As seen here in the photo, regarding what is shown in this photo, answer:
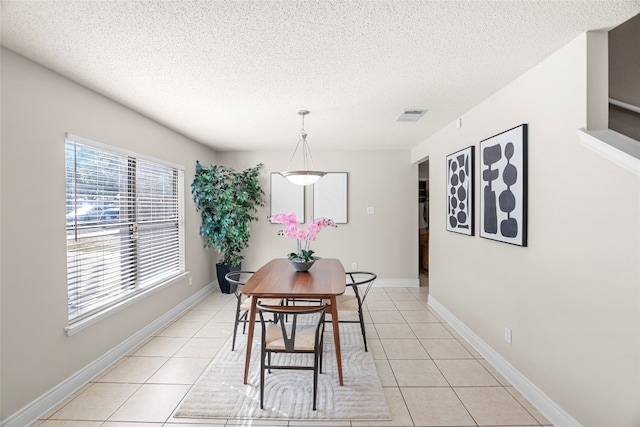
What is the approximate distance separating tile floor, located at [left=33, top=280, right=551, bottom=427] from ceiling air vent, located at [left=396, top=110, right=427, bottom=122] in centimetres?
235

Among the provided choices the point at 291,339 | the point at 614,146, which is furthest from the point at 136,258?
the point at 614,146

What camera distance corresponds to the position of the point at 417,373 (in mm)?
2521

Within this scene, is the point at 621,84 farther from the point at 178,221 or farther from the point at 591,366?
the point at 178,221

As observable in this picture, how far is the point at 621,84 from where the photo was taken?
213cm

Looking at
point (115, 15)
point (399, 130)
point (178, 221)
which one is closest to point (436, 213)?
point (399, 130)

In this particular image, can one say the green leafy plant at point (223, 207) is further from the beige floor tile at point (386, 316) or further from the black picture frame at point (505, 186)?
the black picture frame at point (505, 186)

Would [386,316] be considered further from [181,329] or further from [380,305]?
[181,329]

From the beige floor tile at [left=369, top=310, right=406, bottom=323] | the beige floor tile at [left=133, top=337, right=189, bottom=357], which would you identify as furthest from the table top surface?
the beige floor tile at [left=133, top=337, right=189, bottom=357]

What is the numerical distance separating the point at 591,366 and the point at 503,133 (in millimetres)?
1671

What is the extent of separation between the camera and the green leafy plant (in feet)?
14.6

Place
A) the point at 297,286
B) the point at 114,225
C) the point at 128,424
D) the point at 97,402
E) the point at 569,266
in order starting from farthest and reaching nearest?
the point at 114,225 < the point at 297,286 < the point at 97,402 < the point at 128,424 < the point at 569,266

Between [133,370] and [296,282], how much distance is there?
155cm

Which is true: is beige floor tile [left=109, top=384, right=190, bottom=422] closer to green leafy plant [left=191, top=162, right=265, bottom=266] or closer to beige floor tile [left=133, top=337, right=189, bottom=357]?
beige floor tile [left=133, top=337, right=189, bottom=357]

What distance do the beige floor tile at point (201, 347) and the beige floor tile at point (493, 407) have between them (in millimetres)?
2147
